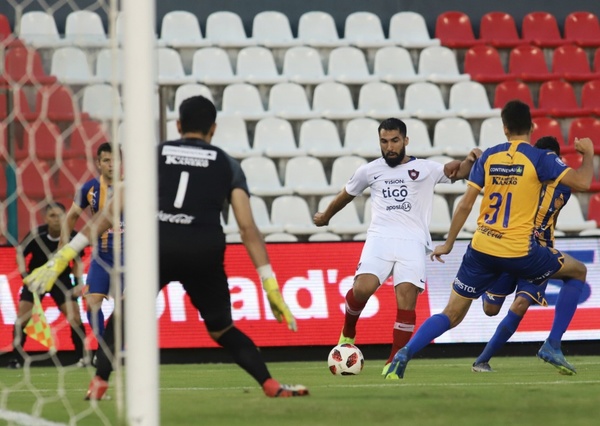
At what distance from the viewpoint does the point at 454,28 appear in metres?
15.8

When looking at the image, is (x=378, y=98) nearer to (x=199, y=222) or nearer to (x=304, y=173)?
(x=304, y=173)

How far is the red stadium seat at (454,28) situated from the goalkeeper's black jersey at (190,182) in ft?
33.4

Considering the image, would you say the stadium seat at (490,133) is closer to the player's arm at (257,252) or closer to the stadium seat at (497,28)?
the stadium seat at (497,28)

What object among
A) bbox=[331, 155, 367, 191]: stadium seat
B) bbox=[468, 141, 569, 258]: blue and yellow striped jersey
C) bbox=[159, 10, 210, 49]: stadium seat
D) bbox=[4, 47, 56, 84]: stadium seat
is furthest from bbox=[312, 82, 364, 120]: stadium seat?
bbox=[468, 141, 569, 258]: blue and yellow striped jersey

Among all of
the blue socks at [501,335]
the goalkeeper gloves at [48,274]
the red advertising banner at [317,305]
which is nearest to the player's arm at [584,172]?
the blue socks at [501,335]

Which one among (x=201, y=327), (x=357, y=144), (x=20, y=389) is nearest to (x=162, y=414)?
(x=20, y=389)

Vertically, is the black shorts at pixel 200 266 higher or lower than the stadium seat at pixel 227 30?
lower

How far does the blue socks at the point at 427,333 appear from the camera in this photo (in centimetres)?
757

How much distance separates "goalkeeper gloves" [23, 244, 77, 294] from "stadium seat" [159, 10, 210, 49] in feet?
31.2

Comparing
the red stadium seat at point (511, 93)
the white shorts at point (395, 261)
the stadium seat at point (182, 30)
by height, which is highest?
the stadium seat at point (182, 30)

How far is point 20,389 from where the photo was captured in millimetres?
7680

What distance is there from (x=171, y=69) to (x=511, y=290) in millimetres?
7069

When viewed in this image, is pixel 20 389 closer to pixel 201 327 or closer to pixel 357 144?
pixel 201 327

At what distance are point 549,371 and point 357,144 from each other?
5739 millimetres
